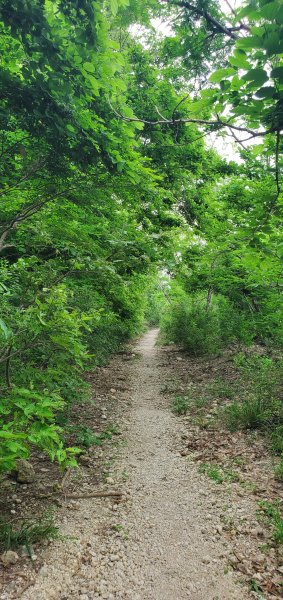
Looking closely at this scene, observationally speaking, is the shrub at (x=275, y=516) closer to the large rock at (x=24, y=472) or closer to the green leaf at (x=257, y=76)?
the large rock at (x=24, y=472)

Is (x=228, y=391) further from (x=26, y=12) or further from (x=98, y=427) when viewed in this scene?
(x=26, y=12)

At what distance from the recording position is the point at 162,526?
3625mm

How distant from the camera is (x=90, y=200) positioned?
184 inches

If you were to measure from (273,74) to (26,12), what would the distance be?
2.33 m

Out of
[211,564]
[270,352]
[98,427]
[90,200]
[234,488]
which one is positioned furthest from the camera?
[270,352]

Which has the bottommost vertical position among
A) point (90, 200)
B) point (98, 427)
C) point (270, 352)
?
point (98, 427)

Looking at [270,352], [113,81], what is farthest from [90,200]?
[270,352]

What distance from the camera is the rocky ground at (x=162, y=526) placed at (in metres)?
2.82

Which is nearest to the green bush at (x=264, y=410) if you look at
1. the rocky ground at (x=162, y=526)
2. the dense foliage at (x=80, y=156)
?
the rocky ground at (x=162, y=526)

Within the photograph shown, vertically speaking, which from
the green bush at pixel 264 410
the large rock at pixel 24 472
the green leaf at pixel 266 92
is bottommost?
the large rock at pixel 24 472

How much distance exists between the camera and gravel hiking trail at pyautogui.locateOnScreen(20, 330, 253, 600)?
279cm

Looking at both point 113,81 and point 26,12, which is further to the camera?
point 113,81

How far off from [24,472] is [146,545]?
6.25ft

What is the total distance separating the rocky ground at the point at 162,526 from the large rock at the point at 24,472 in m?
0.12
